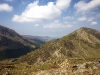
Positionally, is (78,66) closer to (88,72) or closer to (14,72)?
(88,72)

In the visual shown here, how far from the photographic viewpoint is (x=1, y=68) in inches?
1804

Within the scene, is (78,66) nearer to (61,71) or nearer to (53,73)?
(61,71)

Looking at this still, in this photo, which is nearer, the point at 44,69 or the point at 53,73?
the point at 53,73

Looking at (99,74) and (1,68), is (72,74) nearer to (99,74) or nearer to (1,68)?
(99,74)

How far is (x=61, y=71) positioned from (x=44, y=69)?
6.54 meters

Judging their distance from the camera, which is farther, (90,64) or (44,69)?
(90,64)

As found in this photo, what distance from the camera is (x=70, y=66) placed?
150 ft

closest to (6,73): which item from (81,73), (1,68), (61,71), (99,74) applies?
(1,68)

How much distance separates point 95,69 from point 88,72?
13.7 feet

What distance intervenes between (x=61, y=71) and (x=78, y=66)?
8130 millimetres

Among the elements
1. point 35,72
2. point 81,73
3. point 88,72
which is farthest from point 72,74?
point 35,72

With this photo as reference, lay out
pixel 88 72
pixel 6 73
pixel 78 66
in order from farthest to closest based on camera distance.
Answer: pixel 78 66 < pixel 88 72 < pixel 6 73

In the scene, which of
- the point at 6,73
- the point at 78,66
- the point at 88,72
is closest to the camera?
the point at 6,73

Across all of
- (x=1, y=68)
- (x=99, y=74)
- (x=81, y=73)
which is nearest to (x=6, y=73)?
(x=1, y=68)
